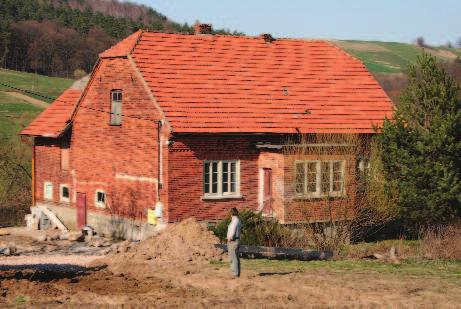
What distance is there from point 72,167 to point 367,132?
13468mm

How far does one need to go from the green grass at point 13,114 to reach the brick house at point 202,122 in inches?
1022

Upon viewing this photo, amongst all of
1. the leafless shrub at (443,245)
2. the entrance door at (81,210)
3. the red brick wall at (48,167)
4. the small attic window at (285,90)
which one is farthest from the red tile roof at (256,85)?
the red brick wall at (48,167)

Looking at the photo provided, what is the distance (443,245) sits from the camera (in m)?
27.3

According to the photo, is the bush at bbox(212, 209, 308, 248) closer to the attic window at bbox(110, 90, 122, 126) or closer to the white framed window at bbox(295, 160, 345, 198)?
the white framed window at bbox(295, 160, 345, 198)

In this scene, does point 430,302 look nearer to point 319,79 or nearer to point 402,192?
point 402,192

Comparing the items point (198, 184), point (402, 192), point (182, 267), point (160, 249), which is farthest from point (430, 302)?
point (198, 184)

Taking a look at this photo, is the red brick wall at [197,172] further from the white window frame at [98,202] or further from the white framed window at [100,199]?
the white framed window at [100,199]

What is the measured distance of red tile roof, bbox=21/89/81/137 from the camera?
39.1 meters

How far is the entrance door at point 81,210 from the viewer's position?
3700cm

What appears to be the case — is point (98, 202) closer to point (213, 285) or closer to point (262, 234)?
point (262, 234)

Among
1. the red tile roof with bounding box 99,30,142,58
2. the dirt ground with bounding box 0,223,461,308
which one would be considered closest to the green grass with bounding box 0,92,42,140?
the red tile roof with bounding box 99,30,142,58

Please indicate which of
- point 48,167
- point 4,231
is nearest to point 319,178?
point 48,167

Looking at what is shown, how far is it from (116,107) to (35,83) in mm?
60895

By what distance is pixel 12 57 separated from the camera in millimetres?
111938
